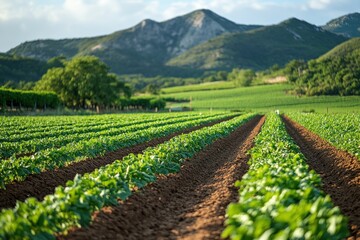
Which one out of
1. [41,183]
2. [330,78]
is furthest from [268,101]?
[41,183]

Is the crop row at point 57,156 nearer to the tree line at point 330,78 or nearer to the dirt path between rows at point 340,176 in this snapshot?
the dirt path between rows at point 340,176

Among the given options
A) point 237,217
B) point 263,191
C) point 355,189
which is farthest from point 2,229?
point 355,189

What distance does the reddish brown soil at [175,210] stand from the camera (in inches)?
287

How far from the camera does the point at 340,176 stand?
1315cm

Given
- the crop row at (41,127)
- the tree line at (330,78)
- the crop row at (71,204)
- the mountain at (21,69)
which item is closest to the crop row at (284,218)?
the crop row at (71,204)

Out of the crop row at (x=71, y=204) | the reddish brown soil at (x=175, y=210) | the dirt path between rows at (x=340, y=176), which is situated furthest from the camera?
the dirt path between rows at (x=340, y=176)

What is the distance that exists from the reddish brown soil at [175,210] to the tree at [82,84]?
63623 millimetres

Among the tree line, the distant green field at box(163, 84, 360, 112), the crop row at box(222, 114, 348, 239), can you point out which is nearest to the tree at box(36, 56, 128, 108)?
the distant green field at box(163, 84, 360, 112)

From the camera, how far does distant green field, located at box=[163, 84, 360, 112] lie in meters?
83.8

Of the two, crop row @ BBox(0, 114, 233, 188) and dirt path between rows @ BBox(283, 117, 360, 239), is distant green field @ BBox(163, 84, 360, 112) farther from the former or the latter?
crop row @ BBox(0, 114, 233, 188)

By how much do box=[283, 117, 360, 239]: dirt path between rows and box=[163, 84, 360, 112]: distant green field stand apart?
5652 centimetres

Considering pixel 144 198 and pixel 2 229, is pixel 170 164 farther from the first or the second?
pixel 2 229

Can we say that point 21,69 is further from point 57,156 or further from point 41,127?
point 57,156

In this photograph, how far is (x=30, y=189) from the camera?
11.2 meters
